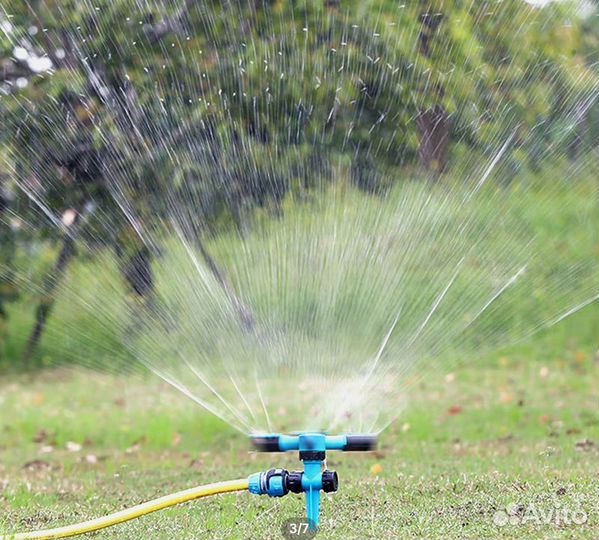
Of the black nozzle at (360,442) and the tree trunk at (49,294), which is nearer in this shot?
the black nozzle at (360,442)

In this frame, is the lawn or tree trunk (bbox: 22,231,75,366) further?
tree trunk (bbox: 22,231,75,366)

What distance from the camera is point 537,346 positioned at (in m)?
11.6

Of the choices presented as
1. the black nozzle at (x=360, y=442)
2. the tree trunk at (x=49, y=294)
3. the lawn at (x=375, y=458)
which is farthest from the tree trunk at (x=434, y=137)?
the black nozzle at (x=360, y=442)

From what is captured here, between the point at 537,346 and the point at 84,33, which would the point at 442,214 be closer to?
the point at 84,33

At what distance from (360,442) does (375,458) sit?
10.5ft

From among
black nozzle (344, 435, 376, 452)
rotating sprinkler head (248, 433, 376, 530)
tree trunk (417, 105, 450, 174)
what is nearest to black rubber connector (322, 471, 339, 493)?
rotating sprinkler head (248, 433, 376, 530)

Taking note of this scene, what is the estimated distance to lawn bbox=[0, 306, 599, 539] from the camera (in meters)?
4.55

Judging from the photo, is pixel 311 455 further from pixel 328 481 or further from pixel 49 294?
pixel 49 294

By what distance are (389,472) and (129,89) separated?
3.08m

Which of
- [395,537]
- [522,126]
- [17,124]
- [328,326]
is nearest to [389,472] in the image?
[328,326]

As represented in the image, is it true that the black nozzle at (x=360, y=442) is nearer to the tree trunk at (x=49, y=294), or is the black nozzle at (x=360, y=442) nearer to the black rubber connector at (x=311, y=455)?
the black rubber connector at (x=311, y=455)

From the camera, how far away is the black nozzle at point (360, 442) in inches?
158

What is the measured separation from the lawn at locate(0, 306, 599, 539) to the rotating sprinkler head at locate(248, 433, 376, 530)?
0.35m

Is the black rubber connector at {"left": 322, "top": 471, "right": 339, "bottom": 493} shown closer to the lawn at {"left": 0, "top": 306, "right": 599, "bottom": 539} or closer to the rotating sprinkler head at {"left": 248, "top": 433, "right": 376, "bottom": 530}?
the rotating sprinkler head at {"left": 248, "top": 433, "right": 376, "bottom": 530}
